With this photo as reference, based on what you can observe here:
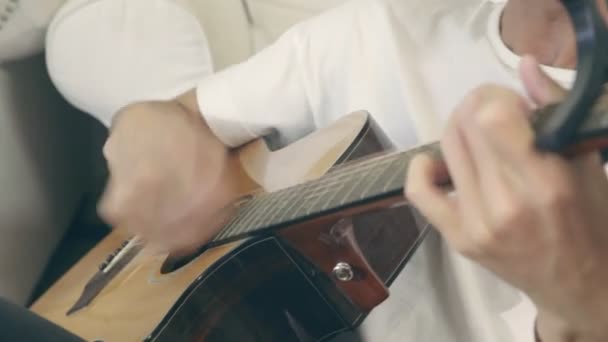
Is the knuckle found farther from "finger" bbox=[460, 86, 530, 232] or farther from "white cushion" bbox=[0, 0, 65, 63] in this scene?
"white cushion" bbox=[0, 0, 65, 63]

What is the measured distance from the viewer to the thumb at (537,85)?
1.49ft

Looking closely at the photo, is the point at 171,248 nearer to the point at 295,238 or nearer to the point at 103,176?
the point at 295,238

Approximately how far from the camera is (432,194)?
0.44m

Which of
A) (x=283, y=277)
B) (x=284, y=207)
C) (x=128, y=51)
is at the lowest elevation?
(x=283, y=277)

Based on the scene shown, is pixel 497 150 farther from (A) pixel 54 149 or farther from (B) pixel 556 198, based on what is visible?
(A) pixel 54 149

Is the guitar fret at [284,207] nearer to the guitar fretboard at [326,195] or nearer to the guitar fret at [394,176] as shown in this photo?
the guitar fretboard at [326,195]

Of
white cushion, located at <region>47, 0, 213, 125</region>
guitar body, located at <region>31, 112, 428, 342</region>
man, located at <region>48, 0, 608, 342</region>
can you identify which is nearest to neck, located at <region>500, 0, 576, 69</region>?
man, located at <region>48, 0, 608, 342</region>

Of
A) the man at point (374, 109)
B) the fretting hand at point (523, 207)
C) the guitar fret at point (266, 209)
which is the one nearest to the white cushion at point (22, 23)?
the man at point (374, 109)

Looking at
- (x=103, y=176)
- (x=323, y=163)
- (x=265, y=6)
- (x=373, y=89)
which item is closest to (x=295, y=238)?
(x=323, y=163)

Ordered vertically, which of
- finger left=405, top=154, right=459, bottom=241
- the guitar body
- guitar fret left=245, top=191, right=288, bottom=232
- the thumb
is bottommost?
the guitar body

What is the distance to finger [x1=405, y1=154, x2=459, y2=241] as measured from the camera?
0.43 meters

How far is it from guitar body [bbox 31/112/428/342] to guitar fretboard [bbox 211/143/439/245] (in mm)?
15

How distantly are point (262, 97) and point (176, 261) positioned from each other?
0.76 ft

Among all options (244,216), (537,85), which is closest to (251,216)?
(244,216)
